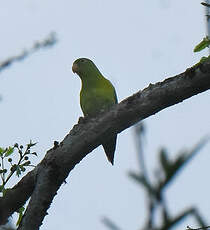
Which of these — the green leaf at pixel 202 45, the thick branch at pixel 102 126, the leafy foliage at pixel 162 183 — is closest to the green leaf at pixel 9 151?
the thick branch at pixel 102 126

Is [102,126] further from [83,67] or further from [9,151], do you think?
[83,67]

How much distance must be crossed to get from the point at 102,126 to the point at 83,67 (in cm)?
372

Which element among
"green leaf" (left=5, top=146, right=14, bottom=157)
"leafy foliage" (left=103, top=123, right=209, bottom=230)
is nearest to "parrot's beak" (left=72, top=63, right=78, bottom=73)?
"green leaf" (left=5, top=146, right=14, bottom=157)

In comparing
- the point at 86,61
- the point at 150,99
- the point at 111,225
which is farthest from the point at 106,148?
the point at 111,225

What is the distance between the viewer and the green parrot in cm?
609

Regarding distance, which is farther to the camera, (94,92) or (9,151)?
(94,92)

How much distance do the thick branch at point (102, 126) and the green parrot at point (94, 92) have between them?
2155 mm

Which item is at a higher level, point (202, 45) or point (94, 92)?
point (94, 92)

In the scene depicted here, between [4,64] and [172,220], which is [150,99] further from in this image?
[172,220]

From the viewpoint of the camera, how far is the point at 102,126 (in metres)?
3.43

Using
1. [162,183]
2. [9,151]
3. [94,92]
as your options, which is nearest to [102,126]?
[9,151]

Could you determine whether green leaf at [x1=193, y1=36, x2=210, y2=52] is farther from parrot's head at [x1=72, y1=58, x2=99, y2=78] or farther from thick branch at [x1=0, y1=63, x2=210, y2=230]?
parrot's head at [x1=72, y1=58, x2=99, y2=78]

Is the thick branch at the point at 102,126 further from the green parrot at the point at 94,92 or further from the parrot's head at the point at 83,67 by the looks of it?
the parrot's head at the point at 83,67

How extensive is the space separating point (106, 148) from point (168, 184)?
4678 millimetres
